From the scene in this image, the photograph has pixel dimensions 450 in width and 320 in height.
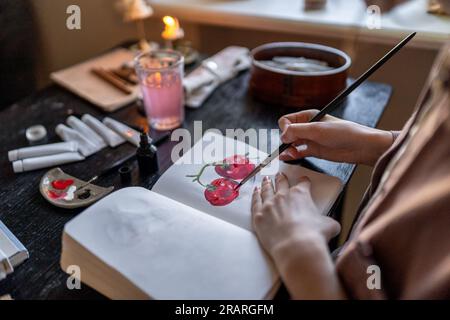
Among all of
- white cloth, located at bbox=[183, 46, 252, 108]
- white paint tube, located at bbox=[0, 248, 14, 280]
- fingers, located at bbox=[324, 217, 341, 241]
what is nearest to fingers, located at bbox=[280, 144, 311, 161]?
fingers, located at bbox=[324, 217, 341, 241]

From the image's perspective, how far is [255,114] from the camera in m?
0.84

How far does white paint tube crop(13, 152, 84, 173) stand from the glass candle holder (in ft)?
0.55

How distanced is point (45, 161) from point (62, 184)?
0.25 ft

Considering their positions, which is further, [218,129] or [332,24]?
A: [332,24]

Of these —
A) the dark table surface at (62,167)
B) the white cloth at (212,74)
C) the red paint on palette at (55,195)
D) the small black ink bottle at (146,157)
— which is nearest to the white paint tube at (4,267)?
the dark table surface at (62,167)

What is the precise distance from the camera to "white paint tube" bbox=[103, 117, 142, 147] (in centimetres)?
76

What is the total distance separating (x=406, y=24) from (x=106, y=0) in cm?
90

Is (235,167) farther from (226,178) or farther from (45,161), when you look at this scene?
(45,161)

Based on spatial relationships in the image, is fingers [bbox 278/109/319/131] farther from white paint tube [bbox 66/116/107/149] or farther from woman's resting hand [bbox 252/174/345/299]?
white paint tube [bbox 66/116/107/149]

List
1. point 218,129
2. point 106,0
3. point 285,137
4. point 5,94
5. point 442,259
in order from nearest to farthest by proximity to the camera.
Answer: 1. point 442,259
2. point 285,137
3. point 218,129
4. point 5,94
5. point 106,0

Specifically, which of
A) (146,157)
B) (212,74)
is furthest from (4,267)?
(212,74)

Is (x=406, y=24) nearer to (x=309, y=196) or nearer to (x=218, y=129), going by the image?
(x=218, y=129)

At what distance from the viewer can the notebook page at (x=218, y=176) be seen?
1.87 feet
